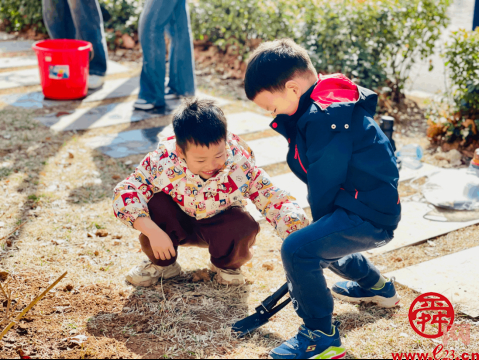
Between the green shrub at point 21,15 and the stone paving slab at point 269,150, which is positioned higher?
the green shrub at point 21,15

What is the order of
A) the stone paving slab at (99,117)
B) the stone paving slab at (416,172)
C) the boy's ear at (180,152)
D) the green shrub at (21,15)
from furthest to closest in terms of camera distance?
the green shrub at (21,15) → the stone paving slab at (99,117) → the stone paving slab at (416,172) → the boy's ear at (180,152)

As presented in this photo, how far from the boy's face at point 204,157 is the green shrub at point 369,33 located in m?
3.31

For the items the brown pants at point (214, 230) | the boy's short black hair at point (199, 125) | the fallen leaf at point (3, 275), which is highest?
the boy's short black hair at point (199, 125)

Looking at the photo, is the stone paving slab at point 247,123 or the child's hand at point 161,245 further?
the stone paving slab at point 247,123

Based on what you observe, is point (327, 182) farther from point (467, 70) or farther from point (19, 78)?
point (19, 78)

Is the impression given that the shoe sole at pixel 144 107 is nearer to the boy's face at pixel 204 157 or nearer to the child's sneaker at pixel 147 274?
the child's sneaker at pixel 147 274

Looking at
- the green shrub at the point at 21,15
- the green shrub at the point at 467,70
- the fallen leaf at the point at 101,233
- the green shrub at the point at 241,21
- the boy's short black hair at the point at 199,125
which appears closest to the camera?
the boy's short black hair at the point at 199,125

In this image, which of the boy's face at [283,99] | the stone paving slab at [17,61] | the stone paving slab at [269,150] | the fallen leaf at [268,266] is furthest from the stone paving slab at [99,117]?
the boy's face at [283,99]

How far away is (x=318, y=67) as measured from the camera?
5402 millimetres

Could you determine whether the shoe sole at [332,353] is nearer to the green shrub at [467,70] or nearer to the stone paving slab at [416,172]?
the stone paving slab at [416,172]

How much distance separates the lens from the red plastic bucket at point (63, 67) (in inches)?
192

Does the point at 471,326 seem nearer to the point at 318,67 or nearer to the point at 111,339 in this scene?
the point at 111,339

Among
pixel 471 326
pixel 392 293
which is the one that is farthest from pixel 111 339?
pixel 471 326

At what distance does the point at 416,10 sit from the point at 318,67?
109cm
